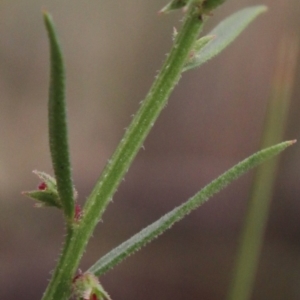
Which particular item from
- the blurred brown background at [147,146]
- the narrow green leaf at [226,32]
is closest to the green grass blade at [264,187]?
the blurred brown background at [147,146]

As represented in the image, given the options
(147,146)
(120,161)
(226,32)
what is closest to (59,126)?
(120,161)

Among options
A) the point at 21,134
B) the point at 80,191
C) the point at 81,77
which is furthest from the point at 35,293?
the point at 81,77

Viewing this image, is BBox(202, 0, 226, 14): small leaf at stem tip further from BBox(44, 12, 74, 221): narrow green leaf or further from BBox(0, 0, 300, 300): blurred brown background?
BBox(0, 0, 300, 300): blurred brown background

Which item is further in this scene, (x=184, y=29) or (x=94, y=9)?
(x=94, y=9)

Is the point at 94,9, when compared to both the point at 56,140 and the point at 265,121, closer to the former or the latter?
the point at 265,121

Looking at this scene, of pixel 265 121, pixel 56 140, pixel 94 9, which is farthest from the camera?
pixel 265 121

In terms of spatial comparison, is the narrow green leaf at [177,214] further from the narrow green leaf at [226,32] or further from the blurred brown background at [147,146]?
the blurred brown background at [147,146]

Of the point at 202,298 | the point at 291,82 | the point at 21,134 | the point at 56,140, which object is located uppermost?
the point at 291,82

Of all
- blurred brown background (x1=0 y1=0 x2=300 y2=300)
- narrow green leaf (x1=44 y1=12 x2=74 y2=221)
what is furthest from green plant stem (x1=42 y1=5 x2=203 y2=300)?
blurred brown background (x1=0 y1=0 x2=300 y2=300)
